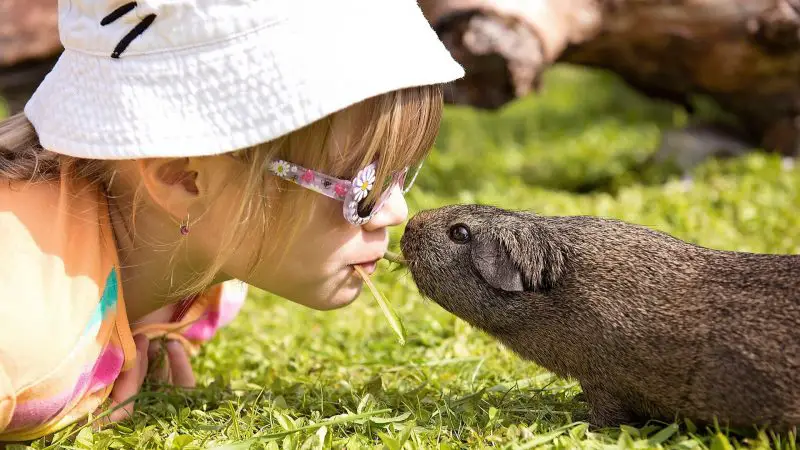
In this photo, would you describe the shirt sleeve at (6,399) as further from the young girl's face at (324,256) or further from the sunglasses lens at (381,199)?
the sunglasses lens at (381,199)

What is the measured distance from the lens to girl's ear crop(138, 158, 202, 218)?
228 cm

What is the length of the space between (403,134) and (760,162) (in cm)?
418

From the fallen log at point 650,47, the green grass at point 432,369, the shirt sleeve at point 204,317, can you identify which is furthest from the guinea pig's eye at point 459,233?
the fallen log at point 650,47

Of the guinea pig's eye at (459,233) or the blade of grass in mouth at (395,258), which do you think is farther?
the blade of grass in mouth at (395,258)

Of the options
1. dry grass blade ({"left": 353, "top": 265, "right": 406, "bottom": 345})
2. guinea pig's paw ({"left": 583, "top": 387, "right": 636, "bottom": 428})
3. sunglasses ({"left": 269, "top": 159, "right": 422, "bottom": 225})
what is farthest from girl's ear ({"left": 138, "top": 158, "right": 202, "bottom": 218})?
guinea pig's paw ({"left": 583, "top": 387, "right": 636, "bottom": 428})

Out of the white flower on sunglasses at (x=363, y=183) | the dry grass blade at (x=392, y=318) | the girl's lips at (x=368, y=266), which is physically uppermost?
the white flower on sunglasses at (x=363, y=183)

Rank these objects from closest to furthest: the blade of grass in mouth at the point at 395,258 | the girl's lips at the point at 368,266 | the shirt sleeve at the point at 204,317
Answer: the girl's lips at the point at 368,266
the blade of grass in mouth at the point at 395,258
the shirt sleeve at the point at 204,317

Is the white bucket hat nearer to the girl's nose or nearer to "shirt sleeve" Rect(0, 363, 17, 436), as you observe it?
the girl's nose

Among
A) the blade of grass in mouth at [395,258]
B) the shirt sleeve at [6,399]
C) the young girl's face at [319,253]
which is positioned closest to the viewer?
the shirt sleeve at [6,399]

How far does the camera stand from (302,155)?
2.24 metres

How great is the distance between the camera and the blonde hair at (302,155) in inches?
87.3

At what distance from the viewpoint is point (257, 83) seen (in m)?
2.02

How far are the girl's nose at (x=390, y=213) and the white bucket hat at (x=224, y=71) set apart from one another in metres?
0.41

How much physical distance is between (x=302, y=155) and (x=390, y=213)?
321mm
